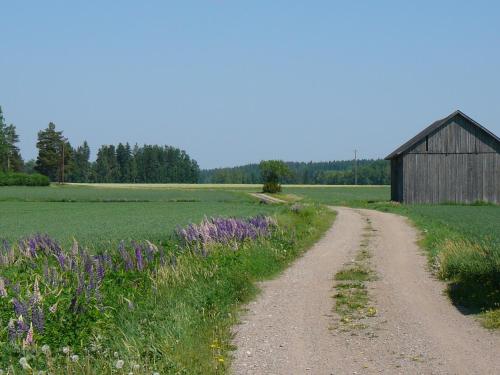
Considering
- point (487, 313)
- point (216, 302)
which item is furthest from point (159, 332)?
point (487, 313)

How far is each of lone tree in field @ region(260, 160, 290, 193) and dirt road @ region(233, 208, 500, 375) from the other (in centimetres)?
7252

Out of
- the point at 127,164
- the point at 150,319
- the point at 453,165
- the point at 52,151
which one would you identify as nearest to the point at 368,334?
the point at 150,319

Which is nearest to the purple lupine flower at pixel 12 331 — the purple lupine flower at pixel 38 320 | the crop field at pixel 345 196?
the purple lupine flower at pixel 38 320

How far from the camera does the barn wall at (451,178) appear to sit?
52.3 m

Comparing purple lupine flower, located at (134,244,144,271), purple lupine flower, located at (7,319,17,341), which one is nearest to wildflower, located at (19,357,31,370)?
purple lupine flower, located at (7,319,17,341)

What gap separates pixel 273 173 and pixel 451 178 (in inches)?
1593

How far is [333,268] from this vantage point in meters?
16.5

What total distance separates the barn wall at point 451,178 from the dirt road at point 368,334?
124 feet

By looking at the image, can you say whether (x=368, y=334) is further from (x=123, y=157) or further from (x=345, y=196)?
(x=123, y=157)

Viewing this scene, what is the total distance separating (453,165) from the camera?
52312mm

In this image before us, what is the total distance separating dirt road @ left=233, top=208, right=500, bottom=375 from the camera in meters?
8.18

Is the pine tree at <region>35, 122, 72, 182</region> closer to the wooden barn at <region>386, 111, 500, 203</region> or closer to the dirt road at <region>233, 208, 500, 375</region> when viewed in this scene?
the wooden barn at <region>386, 111, 500, 203</region>

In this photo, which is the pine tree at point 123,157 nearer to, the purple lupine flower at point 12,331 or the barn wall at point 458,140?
the barn wall at point 458,140

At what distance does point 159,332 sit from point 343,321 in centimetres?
301
